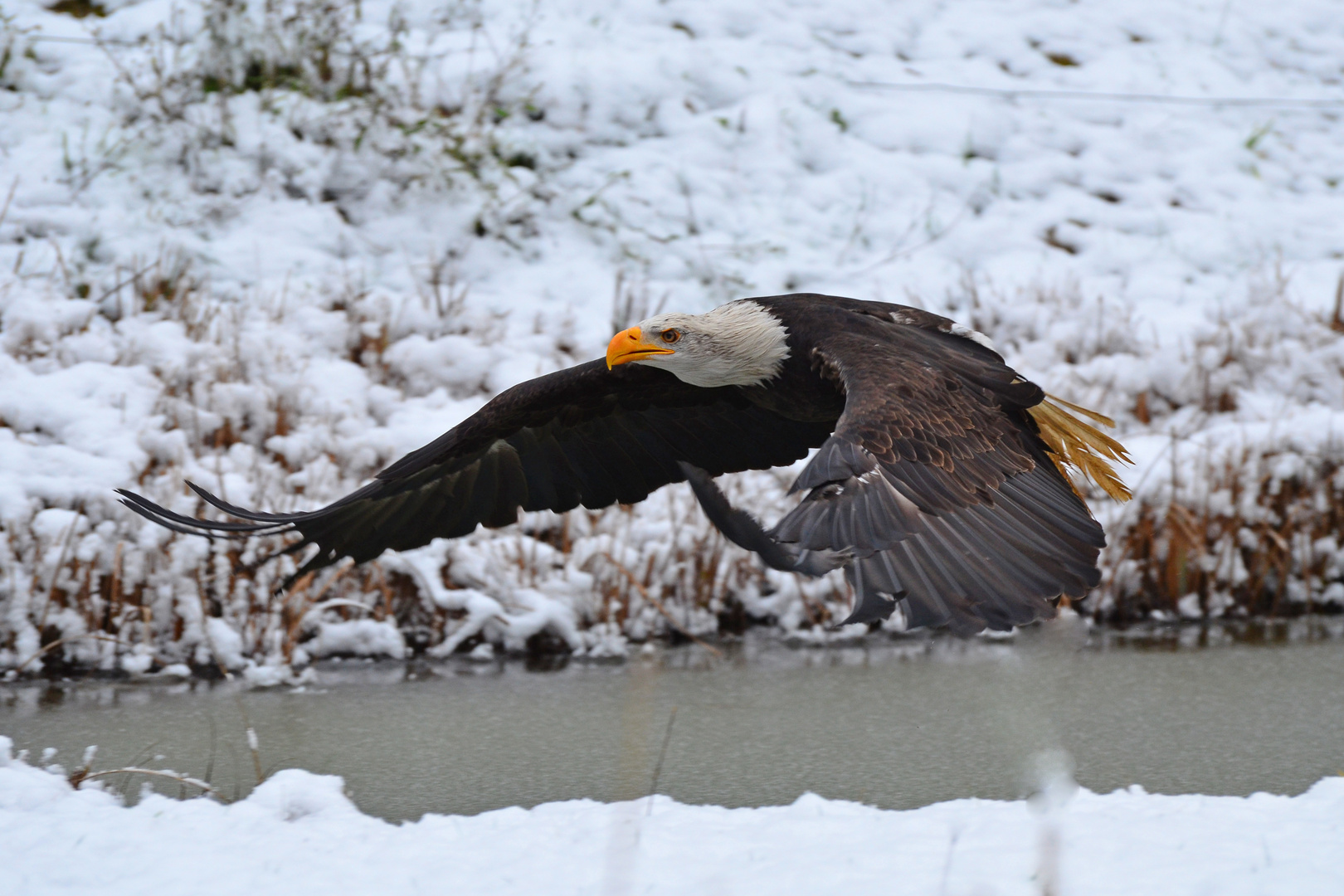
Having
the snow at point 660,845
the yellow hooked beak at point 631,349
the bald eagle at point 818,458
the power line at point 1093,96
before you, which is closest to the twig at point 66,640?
the bald eagle at point 818,458

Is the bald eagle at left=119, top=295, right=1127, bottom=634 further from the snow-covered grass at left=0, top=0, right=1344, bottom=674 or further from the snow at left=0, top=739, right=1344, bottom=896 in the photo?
the snow-covered grass at left=0, top=0, right=1344, bottom=674

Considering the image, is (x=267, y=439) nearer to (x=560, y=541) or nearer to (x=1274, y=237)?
(x=560, y=541)

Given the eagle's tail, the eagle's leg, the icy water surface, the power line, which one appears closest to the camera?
the eagle's leg

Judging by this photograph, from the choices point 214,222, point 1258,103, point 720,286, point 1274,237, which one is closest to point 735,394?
point 720,286

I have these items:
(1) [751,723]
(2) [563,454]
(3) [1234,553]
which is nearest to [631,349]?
(2) [563,454]

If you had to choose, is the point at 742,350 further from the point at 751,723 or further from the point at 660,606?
the point at 660,606

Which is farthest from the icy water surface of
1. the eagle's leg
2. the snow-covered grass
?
the eagle's leg

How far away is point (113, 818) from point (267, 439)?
104 inches

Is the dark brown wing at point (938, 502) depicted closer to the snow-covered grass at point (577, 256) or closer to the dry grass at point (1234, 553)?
the snow-covered grass at point (577, 256)

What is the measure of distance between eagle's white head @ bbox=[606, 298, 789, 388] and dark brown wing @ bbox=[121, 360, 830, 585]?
17cm

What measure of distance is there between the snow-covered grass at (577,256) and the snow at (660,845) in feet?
5.21

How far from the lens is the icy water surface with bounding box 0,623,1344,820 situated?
3135 millimetres

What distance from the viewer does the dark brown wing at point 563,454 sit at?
332 cm

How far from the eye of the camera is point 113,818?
8.04 ft
